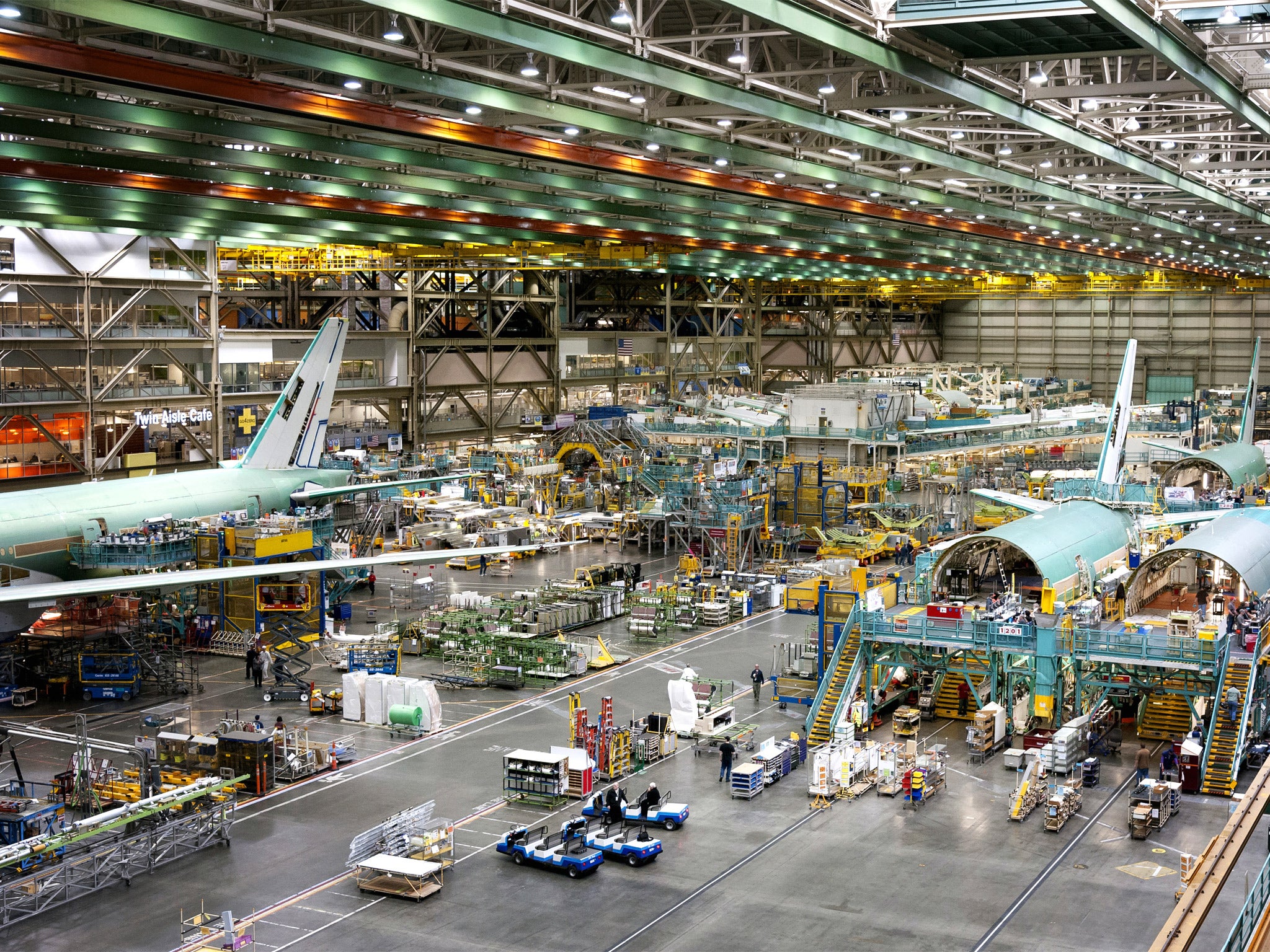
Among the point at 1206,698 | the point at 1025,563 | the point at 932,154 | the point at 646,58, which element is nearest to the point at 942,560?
the point at 1025,563

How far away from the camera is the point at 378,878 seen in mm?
29078

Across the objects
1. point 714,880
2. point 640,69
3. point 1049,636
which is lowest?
point 714,880

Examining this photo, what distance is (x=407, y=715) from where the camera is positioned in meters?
40.4

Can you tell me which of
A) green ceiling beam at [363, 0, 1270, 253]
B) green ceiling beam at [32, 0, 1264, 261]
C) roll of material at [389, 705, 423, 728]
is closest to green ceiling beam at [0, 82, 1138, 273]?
green ceiling beam at [32, 0, 1264, 261]

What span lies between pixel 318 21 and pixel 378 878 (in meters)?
18.2

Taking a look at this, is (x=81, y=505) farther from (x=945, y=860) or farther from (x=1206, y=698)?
(x=1206, y=698)

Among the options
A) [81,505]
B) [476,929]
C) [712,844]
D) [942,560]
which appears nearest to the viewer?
[476,929]

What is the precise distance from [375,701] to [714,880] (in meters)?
15.6

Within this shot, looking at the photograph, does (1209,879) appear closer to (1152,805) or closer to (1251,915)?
(1251,915)

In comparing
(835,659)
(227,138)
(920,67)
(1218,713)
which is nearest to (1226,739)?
(1218,713)

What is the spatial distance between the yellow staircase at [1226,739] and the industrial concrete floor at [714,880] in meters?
0.54

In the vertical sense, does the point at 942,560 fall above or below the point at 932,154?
below

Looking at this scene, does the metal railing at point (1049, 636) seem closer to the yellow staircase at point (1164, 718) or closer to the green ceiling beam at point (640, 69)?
the yellow staircase at point (1164, 718)

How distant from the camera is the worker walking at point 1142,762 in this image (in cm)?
3631
